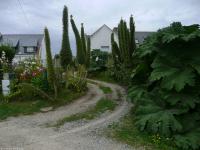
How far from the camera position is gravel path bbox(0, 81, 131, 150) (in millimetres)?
7070

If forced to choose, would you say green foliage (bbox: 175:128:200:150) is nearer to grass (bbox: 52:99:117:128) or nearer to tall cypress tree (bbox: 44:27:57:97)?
grass (bbox: 52:99:117:128)

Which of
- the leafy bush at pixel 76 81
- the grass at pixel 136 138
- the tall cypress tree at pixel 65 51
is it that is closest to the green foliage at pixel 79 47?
Result: the tall cypress tree at pixel 65 51

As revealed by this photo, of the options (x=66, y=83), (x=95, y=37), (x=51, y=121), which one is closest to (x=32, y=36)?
(x=95, y=37)

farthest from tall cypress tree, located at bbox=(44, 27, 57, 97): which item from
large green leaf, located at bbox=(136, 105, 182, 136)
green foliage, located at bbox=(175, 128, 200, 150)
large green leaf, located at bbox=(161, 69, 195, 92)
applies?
green foliage, located at bbox=(175, 128, 200, 150)

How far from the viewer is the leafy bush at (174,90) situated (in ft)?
24.6

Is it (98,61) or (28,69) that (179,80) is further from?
(98,61)

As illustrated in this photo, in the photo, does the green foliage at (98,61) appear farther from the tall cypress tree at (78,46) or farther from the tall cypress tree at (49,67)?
the tall cypress tree at (49,67)

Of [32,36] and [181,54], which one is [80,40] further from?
[32,36]

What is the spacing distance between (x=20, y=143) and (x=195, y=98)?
14.2ft

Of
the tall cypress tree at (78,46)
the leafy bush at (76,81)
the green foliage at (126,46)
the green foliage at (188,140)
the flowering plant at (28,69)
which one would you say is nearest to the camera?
the green foliage at (188,140)

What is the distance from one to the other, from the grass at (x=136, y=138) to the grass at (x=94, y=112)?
1167 mm

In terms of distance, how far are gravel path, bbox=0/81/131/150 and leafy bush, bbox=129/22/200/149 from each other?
1.05 meters

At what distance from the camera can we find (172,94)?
815 cm

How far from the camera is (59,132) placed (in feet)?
26.3
